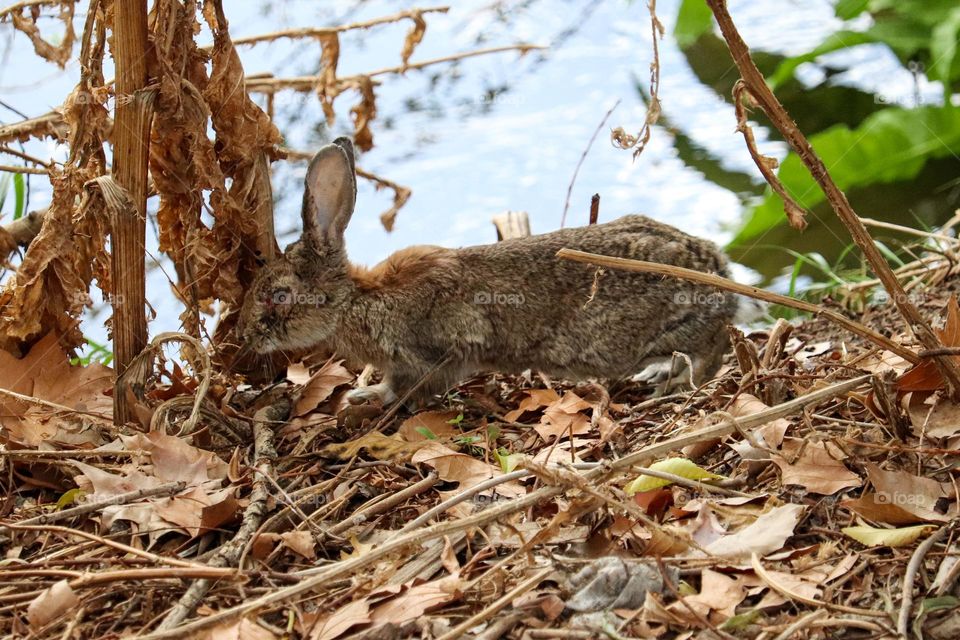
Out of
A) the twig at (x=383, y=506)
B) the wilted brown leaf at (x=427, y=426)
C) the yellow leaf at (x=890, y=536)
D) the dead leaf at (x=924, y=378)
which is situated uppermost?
the dead leaf at (x=924, y=378)

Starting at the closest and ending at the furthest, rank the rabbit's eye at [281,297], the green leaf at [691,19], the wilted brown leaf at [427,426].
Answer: the wilted brown leaf at [427,426] < the rabbit's eye at [281,297] < the green leaf at [691,19]

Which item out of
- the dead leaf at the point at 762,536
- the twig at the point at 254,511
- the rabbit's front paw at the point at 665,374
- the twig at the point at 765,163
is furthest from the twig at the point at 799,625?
the rabbit's front paw at the point at 665,374

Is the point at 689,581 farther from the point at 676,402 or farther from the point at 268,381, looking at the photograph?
the point at 268,381

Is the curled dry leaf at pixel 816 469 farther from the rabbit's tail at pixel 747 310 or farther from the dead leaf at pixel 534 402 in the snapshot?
the rabbit's tail at pixel 747 310

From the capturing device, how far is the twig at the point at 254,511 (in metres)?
2.71

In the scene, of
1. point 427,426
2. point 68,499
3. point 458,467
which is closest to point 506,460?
point 458,467

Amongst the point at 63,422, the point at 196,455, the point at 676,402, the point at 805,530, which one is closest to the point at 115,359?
the point at 63,422

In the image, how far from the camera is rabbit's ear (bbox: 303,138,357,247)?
4.64 meters

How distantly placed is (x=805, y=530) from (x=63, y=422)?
2.84 m

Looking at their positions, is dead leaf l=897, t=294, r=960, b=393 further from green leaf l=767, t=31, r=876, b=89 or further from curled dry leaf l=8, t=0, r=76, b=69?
green leaf l=767, t=31, r=876, b=89

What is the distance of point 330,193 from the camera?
4.77 metres

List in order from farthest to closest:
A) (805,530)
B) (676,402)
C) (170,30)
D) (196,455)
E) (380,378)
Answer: (380,378) → (676,402) → (170,30) → (196,455) → (805,530)

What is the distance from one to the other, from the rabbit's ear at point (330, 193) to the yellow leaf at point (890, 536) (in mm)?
2825

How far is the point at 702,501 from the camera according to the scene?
2.99 metres
